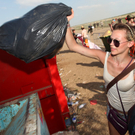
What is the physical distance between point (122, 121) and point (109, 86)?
1.59ft

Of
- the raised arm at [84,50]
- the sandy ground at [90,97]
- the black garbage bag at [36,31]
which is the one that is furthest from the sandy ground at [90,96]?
the black garbage bag at [36,31]

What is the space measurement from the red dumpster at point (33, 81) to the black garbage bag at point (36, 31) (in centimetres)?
81

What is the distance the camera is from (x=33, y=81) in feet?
8.09

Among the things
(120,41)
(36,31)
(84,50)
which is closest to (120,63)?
(120,41)

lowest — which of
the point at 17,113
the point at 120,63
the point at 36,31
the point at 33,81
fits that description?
the point at 17,113

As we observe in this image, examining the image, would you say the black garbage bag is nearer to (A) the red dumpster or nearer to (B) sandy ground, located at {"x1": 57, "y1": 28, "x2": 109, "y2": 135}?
(A) the red dumpster

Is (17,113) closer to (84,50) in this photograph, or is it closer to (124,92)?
(84,50)

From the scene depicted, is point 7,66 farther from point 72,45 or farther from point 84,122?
point 84,122

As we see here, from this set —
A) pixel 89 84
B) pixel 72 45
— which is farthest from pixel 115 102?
pixel 89 84

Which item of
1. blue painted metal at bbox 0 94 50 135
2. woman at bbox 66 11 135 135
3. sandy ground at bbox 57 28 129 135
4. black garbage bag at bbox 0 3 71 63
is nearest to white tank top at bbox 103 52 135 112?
woman at bbox 66 11 135 135

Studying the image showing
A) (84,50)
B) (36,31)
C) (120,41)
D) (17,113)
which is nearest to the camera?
(36,31)

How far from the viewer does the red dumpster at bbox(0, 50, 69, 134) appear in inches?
90.4

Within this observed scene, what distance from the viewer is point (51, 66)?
2451 millimetres

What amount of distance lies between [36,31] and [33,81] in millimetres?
1376
